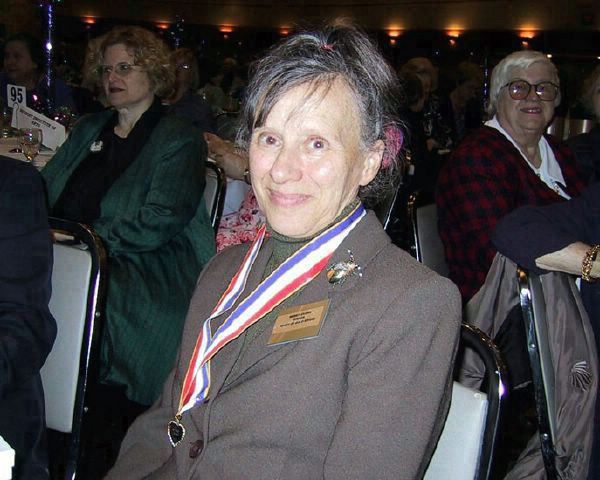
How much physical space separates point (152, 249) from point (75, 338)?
128 cm

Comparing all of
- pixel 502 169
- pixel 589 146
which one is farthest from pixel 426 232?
pixel 589 146

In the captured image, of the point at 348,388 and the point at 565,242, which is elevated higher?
the point at 565,242

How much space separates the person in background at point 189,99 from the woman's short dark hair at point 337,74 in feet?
12.9

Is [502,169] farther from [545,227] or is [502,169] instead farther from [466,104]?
[466,104]

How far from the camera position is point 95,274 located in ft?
6.36

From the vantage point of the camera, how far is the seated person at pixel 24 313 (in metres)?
1.71

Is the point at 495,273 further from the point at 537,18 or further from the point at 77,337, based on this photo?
the point at 537,18

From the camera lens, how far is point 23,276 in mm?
1743

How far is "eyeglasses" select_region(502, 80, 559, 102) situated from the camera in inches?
139

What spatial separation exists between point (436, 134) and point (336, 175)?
607cm

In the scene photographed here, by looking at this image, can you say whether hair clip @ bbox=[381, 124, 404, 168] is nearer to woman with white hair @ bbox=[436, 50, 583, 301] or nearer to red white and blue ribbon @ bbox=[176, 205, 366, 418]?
red white and blue ribbon @ bbox=[176, 205, 366, 418]

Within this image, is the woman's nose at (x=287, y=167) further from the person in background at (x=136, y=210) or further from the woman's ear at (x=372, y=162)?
the person in background at (x=136, y=210)

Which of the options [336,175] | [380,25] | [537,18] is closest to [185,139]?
[336,175]

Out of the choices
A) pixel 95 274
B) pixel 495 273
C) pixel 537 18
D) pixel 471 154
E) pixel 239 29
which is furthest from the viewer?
pixel 239 29
